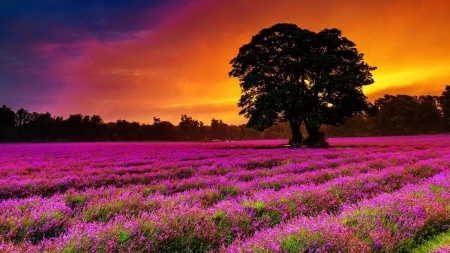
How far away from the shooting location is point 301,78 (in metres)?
32.6

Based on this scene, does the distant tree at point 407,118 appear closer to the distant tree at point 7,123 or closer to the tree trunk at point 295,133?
the tree trunk at point 295,133

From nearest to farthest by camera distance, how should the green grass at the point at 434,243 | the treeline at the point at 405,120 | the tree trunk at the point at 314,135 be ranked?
the green grass at the point at 434,243, the tree trunk at the point at 314,135, the treeline at the point at 405,120

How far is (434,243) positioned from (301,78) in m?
30.2

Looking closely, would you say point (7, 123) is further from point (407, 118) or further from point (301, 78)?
point (407, 118)

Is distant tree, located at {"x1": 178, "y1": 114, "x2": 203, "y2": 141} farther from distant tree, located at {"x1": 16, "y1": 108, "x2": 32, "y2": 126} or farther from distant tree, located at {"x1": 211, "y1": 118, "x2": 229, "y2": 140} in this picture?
distant tree, located at {"x1": 16, "y1": 108, "x2": 32, "y2": 126}

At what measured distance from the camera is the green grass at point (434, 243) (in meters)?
3.63

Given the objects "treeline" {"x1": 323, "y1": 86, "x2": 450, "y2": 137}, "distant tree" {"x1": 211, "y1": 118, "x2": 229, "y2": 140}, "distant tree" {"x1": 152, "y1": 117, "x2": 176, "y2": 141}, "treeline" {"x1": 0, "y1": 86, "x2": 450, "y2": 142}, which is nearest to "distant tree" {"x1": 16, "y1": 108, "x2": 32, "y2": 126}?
"treeline" {"x1": 0, "y1": 86, "x2": 450, "y2": 142}

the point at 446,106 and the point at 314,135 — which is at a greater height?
the point at 446,106

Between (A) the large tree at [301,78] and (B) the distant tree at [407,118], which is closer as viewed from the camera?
(A) the large tree at [301,78]

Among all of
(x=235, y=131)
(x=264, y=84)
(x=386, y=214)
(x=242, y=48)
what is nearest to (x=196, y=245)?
(x=386, y=214)

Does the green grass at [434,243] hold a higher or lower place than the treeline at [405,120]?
lower

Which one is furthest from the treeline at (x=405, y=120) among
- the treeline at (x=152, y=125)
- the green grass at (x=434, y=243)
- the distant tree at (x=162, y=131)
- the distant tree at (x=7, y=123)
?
the distant tree at (x=7, y=123)

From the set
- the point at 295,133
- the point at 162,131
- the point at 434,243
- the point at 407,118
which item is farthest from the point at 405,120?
the point at 434,243

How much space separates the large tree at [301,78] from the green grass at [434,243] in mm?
24175
